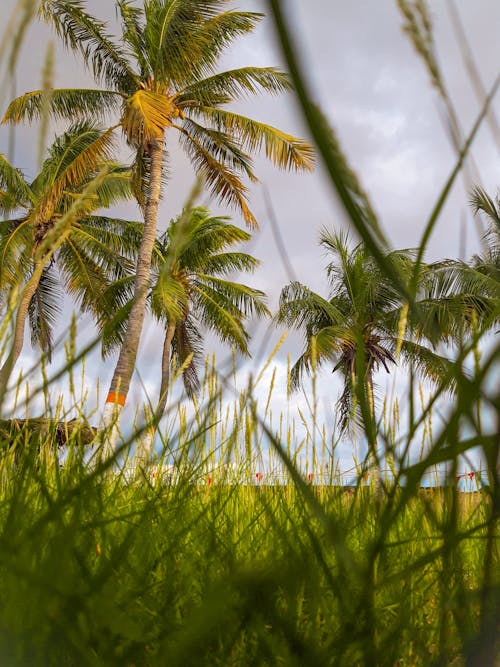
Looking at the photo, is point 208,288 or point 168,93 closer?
point 168,93

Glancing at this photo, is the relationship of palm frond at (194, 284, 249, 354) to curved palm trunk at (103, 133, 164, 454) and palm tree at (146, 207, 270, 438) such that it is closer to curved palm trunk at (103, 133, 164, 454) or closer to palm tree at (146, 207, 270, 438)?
palm tree at (146, 207, 270, 438)

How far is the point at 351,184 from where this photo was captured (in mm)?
252

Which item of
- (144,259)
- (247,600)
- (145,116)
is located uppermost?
(145,116)

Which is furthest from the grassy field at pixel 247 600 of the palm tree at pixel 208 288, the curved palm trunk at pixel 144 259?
the palm tree at pixel 208 288

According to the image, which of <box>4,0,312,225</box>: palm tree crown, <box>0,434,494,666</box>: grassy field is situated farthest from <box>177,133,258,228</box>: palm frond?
<box>0,434,494,666</box>: grassy field

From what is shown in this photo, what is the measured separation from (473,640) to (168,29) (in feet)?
38.7

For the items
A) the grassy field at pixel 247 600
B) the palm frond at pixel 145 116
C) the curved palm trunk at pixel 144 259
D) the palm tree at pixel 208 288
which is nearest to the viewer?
the grassy field at pixel 247 600

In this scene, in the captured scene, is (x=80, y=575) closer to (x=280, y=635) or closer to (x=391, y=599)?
(x=280, y=635)

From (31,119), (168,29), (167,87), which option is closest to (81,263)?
(31,119)

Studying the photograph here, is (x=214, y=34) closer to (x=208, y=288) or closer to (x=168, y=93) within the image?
(x=168, y=93)

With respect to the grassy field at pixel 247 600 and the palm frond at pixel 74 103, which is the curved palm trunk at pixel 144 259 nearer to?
the palm frond at pixel 74 103

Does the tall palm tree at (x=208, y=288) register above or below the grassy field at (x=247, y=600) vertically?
above

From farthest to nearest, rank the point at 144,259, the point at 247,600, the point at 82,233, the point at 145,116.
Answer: the point at 82,233 → the point at 144,259 → the point at 145,116 → the point at 247,600

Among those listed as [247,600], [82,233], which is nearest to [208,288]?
[82,233]
